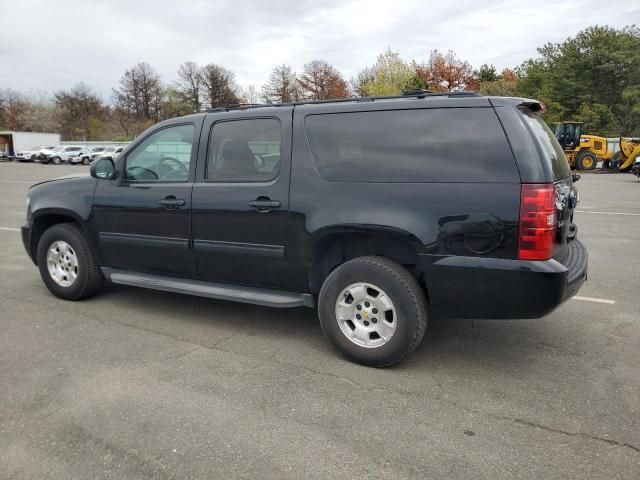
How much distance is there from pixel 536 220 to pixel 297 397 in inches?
70.5

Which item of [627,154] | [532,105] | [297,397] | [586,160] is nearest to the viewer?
[297,397]

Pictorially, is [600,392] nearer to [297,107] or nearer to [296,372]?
[296,372]

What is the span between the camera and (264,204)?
3838 mm

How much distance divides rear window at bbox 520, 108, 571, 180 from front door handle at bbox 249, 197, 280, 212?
1.80m

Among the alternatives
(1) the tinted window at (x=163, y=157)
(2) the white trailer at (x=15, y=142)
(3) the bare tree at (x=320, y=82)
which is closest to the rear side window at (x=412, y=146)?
(1) the tinted window at (x=163, y=157)

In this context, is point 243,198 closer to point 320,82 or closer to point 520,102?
point 520,102

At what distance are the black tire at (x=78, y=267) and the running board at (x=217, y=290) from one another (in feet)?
0.60

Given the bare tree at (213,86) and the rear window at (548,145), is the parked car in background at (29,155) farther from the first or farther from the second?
the rear window at (548,145)

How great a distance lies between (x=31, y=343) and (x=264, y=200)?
2132 millimetres

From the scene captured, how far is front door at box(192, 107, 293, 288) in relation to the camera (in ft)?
12.6

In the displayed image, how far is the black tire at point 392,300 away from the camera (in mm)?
3371

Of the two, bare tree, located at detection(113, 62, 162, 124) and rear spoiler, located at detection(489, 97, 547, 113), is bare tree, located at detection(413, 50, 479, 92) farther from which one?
rear spoiler, located at detection(489, 97, 547, 113)

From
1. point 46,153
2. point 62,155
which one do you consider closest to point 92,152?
point 62,155

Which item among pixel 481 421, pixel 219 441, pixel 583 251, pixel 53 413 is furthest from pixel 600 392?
pixel 53 413
